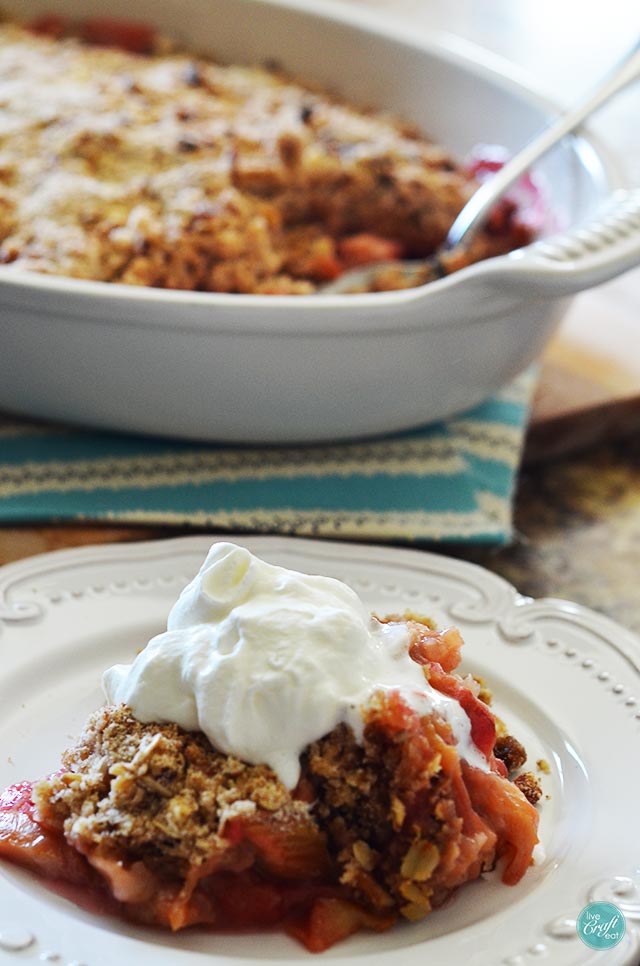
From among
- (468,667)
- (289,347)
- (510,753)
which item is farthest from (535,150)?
(510,753)

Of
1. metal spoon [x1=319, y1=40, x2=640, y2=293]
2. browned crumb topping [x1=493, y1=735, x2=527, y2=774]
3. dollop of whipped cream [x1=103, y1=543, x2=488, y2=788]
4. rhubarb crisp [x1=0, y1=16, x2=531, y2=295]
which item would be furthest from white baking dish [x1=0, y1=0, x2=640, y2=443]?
browned crumb topping [x1=493, y1=735, x2=527, y2=774]

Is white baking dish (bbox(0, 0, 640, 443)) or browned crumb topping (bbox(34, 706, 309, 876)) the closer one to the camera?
browned crumb topping (bbox(34, 706, 309, 876))

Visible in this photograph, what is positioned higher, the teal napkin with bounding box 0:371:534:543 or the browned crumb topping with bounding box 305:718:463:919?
the browned crumb topping with bounding box 305:718:463:919

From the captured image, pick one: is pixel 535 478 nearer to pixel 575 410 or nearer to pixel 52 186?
pixel 575 410

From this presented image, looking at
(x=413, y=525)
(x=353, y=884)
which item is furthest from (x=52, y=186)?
(x=353, y=884)

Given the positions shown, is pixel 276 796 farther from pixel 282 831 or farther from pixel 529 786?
pixel 529 786

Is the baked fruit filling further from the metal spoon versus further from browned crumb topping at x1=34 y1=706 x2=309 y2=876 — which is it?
the metal spoon

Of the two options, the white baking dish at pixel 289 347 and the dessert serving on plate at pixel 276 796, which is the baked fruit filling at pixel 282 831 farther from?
the white baking dish at pixel 289 347
